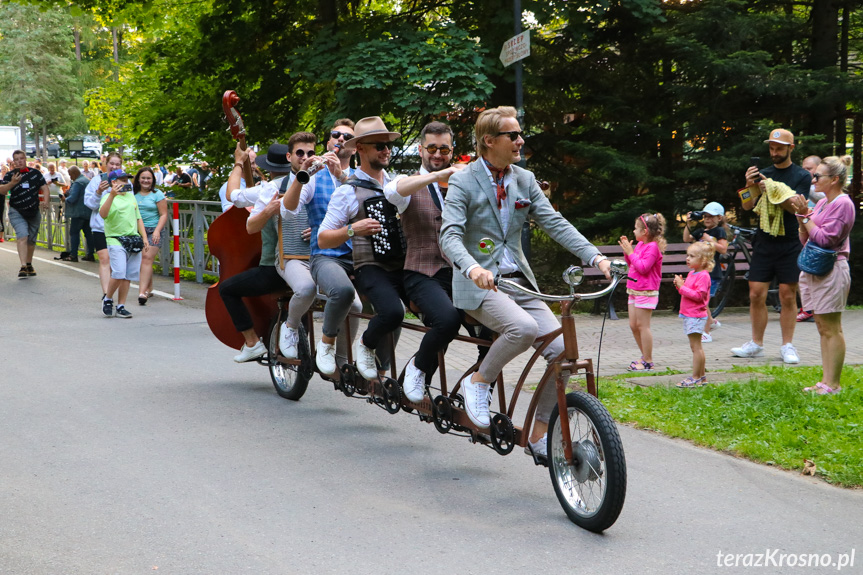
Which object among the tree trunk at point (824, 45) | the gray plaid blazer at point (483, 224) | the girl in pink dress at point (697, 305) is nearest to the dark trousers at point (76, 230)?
the tree trunk at point (824, 45)

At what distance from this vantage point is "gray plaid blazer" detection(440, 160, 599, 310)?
5.27 meters

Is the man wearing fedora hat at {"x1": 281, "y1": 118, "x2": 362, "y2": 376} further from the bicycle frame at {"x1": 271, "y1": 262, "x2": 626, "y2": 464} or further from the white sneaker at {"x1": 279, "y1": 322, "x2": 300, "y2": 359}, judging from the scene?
the white sneaker at {"x1": 279, "y1": 322, "x2": 300, "y2": 359}

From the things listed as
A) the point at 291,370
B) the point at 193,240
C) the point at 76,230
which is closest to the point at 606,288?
the point at 291,370

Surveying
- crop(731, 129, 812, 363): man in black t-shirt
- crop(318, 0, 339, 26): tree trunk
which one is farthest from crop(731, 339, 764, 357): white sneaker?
crop(318, 0, 339, 26): tree trunk

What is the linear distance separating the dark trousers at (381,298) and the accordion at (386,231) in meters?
0.13

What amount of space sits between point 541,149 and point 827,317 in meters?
8.23

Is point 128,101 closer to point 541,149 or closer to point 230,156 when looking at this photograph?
point 230,156

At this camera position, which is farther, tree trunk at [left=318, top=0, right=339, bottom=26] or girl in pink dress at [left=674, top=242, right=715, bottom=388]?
tree trunk at [left=318, top=0, right=339, bottom=26]

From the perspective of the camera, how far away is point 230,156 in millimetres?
18062

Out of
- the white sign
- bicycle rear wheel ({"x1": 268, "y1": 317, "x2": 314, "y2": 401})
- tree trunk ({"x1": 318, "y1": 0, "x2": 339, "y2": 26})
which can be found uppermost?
tree trunk ({"x1": 318, "y1": 0, "x2": 339, "y2": 26})

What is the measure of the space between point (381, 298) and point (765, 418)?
→ 283 centimetres

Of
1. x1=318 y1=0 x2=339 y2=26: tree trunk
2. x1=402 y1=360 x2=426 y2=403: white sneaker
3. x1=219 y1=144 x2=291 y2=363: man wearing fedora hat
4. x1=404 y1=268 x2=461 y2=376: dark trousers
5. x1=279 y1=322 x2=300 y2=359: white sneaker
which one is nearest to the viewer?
x1=404 y1=268 x2=461 y2=376: dark trousers

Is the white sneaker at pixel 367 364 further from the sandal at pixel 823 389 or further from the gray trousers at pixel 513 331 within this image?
the sandal at pixel 823 389

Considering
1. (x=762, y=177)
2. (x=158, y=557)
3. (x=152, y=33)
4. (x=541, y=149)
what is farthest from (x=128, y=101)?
(x=158, y=557)
